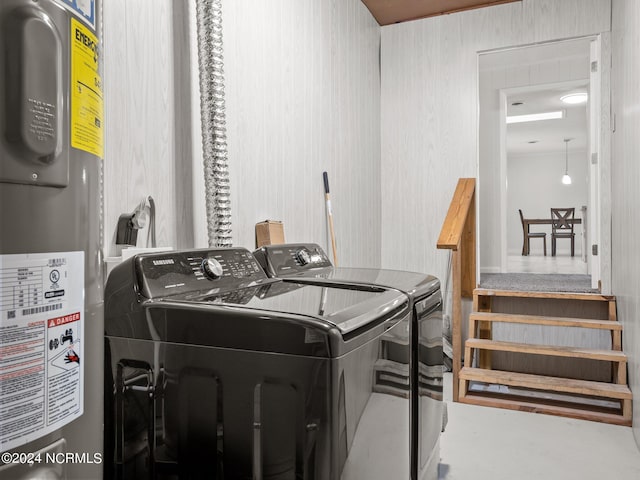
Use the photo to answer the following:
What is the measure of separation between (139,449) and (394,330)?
620 mm

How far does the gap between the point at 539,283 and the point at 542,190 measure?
988 cm

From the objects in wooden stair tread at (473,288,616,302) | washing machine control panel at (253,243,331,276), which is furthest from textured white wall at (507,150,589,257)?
washing machine control panel at (253,243,331,276)

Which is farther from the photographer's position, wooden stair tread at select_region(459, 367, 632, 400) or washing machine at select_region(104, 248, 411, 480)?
wooden stair tread at select_region(459, 367, 632, 400)

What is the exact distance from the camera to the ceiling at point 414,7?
3.83 metres

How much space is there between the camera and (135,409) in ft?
3.34

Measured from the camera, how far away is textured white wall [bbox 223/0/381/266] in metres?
2.19

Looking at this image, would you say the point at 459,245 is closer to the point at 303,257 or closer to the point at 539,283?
the point at 539,283

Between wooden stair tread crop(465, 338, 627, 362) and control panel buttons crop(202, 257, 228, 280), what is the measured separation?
102 inches

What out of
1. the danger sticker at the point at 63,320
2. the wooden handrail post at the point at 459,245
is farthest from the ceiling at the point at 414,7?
the danger sticker at the point at 63,320

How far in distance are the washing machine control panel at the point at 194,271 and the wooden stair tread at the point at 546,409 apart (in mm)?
2330

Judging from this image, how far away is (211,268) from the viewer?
1.27 metres

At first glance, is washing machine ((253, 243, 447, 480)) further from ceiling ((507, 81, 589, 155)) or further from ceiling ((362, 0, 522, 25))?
ceiling ((507, 81, 589, 155))

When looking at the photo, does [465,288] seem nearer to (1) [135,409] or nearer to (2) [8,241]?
(1) [135,409]

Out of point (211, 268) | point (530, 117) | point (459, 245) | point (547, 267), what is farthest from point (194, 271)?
point (530, 117)
